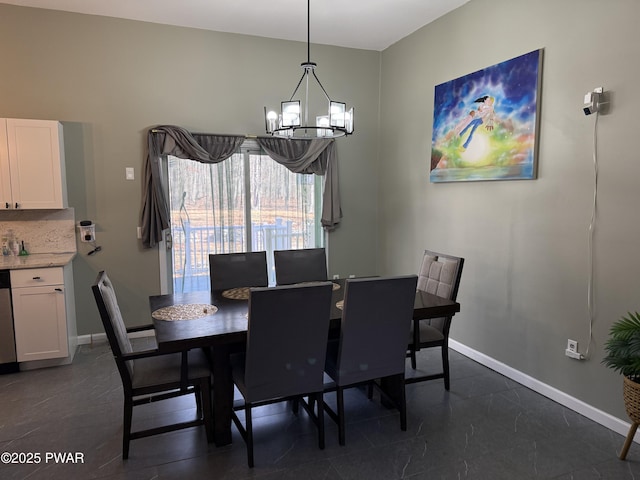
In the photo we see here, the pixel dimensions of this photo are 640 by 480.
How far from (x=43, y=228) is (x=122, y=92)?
1482mm

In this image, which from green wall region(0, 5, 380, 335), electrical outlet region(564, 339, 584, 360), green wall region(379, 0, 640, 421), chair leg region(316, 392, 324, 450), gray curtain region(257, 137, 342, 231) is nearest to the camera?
chair leg region(316, 392, 324, 450)

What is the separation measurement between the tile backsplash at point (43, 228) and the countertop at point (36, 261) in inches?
4.2

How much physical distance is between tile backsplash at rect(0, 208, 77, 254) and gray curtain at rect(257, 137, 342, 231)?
2.05 metres

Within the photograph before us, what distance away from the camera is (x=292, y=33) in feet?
14.2

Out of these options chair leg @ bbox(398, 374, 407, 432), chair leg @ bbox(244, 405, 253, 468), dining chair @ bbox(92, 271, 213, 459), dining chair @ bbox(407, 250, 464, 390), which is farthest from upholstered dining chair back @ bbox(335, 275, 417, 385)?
dining chair @ bbox(92, 271, 213, 459)

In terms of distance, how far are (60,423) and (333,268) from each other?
3099 mm

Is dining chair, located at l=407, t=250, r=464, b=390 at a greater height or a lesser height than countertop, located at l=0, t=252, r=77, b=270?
lesser

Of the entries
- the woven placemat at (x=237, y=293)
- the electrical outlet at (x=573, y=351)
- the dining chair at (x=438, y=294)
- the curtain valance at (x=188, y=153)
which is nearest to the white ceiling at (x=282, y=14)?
the curtain valance at (x=188, y=153)

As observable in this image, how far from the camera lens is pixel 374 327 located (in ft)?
7.77

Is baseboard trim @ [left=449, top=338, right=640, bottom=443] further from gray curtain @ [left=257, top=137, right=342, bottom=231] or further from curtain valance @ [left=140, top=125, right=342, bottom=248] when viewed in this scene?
curtain valance @ [left=140, top=125, right=342, bottom=248]

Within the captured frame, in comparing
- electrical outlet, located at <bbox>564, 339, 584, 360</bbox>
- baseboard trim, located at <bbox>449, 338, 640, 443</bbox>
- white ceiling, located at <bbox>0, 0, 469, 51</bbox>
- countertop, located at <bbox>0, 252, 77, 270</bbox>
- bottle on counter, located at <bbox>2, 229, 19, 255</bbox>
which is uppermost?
white ceiling, located at <bbox>0, 0, 469, 51</bbox>

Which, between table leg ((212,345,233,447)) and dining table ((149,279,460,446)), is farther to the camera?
table leg ((212,345,233,447))

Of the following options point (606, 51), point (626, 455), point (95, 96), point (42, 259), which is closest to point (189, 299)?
point (42, 259)

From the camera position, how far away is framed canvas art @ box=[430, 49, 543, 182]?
3.04 m
